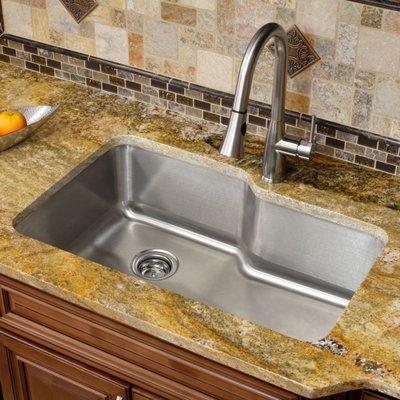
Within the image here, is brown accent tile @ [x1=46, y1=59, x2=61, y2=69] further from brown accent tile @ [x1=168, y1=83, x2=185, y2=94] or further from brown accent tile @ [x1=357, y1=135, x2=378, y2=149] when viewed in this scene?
brown accent tile @ [x1=357, y1=135, x2=378, y2=149]

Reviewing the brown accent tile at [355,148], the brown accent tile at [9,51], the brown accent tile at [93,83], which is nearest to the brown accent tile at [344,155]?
the brown accent tile at [355,148]

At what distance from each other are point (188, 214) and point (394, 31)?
636mm

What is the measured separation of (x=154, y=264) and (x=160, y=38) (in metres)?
0.53

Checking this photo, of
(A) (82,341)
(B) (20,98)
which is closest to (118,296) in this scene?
(A) (82,341)

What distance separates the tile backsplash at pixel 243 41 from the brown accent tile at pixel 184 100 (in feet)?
0.15

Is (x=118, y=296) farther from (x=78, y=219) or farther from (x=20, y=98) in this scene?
(x=20, y=98)

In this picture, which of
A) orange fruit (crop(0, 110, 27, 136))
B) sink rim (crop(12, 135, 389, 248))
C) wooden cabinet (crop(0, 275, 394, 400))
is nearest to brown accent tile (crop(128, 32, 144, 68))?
sink rim (crop(12, 135, 389, 248))

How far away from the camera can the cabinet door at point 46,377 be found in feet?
5.55

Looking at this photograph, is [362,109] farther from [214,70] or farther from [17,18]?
[17,18]

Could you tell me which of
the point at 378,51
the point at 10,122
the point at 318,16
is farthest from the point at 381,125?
the point at 10,122

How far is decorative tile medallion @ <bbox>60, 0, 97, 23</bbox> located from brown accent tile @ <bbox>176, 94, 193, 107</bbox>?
30 cm

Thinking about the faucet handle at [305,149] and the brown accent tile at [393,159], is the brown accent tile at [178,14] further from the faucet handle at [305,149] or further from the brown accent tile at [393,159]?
the brown accent tile at [393,159]

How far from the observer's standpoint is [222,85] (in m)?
1.98

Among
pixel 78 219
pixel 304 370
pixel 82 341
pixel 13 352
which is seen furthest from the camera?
pixel 78 219
